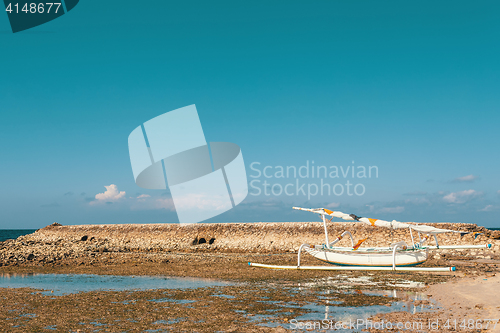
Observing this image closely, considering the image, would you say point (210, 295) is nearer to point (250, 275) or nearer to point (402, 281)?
point (250, 275)

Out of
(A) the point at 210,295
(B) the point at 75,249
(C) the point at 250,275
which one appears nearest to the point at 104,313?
(A) the point at 210,295

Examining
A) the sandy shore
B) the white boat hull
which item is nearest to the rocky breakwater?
the sandy shore

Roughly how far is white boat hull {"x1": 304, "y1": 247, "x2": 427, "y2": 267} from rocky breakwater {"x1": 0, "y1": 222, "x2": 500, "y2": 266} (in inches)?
325

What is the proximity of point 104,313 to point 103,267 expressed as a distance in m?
14.4

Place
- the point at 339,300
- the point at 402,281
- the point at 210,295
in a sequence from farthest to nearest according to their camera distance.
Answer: the point at 402,281 < the point at 210,295 < the point at 339,300

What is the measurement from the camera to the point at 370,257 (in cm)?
2264

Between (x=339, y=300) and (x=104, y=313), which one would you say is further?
(x=339, y=300)

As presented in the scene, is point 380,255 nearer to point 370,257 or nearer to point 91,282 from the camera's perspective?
point 370,257

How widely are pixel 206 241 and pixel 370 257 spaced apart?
26451 millimetres

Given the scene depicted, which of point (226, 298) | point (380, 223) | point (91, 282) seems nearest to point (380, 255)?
point (380, 223)

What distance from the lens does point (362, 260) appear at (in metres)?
22.8

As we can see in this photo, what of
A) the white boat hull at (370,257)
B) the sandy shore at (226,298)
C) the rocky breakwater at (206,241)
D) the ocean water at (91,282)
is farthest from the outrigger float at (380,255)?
the rocky breakwater at (206,241)

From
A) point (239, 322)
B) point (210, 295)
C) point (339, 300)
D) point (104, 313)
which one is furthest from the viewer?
point (210, 295)

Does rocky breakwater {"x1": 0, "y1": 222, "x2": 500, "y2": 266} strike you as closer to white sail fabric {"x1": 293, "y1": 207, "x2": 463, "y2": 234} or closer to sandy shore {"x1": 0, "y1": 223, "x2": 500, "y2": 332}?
sandy shore {"x1": 0, "y1": 223, "x2": 500, "y2": 332}
